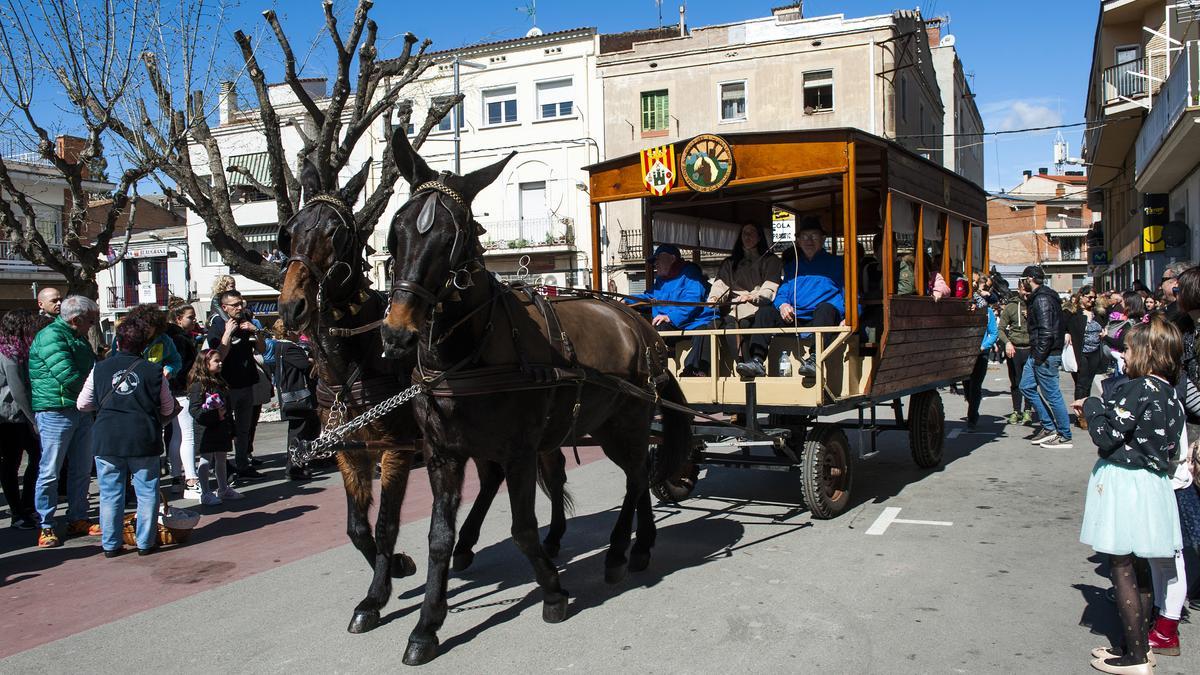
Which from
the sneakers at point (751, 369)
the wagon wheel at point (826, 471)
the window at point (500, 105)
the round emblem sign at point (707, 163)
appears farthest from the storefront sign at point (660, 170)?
the window at point (500, 105)

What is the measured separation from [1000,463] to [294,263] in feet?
26.0

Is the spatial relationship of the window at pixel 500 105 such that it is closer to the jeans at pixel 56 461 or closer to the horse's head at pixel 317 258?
the jeans at pixel 56 461

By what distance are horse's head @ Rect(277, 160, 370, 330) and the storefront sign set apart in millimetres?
3154

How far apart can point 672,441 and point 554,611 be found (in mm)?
2063

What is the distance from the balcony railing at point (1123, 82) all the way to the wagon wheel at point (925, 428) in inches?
720

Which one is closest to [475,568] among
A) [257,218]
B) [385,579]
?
[385,579]

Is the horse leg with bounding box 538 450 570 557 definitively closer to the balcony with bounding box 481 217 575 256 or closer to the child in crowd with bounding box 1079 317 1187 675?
the child in crowd with bounding box 1079 317 1187 675

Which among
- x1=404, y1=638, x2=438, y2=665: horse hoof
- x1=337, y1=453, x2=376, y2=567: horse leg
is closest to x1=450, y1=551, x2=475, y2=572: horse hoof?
x1=337, y1=453, x2=376, y2=567: horse leg

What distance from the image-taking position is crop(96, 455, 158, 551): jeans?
6336 mm

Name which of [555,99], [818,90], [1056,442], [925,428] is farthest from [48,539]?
[555,99]

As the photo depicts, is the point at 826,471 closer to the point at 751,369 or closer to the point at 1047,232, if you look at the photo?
the point at 751,369

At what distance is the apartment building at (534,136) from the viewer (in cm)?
3144

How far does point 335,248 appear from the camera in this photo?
471cm

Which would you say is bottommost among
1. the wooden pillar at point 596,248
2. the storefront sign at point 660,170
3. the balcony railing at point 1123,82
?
the wooden pillar at point 596,248
